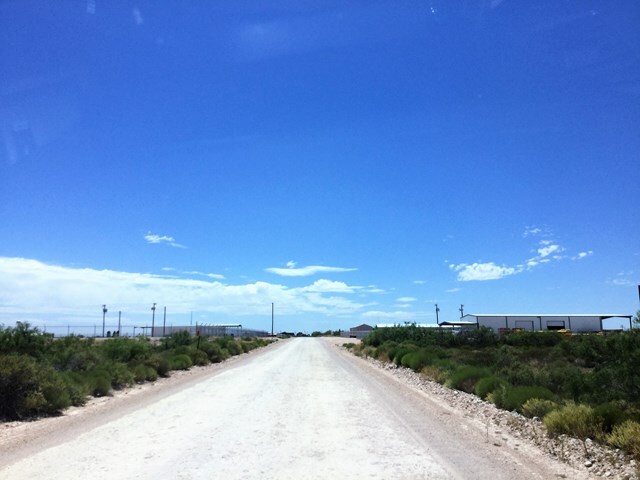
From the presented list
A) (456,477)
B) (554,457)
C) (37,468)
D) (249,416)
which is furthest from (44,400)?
(554,457)

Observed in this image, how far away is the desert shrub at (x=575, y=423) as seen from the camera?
11039 millimetres

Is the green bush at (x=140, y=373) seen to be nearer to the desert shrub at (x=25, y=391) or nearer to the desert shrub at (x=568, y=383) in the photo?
the desert shrub at (x=25, y=391)

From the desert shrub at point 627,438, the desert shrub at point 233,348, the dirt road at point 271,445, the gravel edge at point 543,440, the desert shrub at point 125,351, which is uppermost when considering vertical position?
the desert shrub at point 125,351

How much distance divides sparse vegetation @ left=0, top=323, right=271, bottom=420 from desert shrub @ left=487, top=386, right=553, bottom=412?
13.0m

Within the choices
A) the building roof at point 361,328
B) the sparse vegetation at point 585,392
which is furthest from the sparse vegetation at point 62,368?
the building roof at point 361,328

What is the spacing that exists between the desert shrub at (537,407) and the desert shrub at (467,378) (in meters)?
6.84

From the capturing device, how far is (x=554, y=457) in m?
10.1

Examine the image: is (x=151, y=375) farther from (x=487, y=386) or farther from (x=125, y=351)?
(x=487, y=386)

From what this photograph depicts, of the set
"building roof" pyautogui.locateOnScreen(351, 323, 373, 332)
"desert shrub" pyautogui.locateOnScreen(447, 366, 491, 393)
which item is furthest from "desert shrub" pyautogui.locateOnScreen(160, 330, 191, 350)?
"building roof" pyautogui.locateOnScreen(351, 323, 373, 332)

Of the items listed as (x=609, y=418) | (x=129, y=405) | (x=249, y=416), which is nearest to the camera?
(x=609, y=418)

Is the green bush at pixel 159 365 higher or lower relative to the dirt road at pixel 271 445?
higher

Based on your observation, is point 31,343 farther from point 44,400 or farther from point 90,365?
point 44,400

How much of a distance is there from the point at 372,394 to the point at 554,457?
1023 centimetres

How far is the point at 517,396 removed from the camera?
1539 cm
